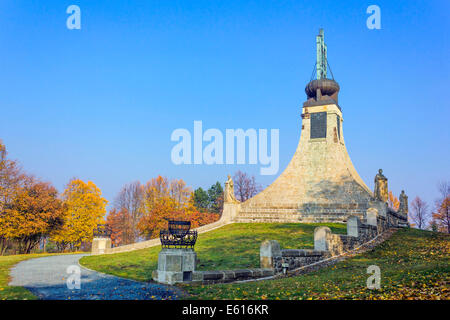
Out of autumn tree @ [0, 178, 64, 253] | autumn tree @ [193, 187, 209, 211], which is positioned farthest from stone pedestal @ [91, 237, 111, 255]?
autumn tree @ [193, 187, 209, 211]

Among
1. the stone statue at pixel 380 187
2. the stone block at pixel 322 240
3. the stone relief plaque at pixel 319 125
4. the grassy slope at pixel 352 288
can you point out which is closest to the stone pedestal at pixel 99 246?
the stone block at pixel 322 240

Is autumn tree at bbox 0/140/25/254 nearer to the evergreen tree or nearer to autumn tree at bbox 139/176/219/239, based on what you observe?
autumn tree at bbox 139/176/219/239

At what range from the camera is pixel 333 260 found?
18609 mm

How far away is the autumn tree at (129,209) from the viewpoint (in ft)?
205

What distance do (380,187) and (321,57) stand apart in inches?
904

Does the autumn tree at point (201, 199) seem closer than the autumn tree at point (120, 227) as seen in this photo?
No

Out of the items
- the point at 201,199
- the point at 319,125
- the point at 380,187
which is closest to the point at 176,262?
the point at 380,187

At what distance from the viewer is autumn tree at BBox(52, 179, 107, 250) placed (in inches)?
1718

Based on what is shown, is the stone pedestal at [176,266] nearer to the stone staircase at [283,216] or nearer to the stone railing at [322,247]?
the stone railing at [322,247]

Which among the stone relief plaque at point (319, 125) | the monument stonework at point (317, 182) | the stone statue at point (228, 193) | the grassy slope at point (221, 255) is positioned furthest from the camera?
the stone relief plaque at point (319, 125)

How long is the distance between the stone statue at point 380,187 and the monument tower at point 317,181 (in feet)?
10.4

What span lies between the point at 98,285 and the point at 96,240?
1567 cm
